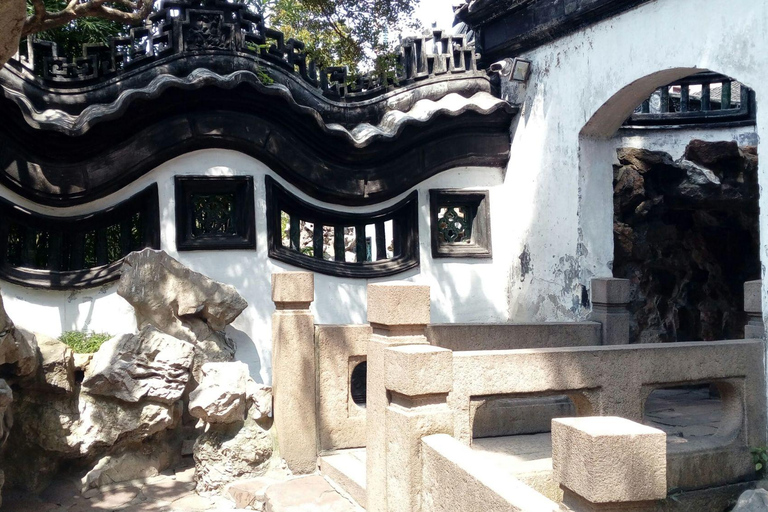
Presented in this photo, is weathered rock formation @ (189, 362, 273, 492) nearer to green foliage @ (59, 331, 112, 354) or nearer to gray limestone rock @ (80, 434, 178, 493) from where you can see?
gray limestone rock @ (80, 434, 178, 493)

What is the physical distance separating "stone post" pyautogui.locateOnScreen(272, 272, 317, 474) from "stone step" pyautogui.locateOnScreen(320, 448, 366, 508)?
0.21 metres

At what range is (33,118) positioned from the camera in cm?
578

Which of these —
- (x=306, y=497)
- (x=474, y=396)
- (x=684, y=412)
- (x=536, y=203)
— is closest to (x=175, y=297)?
(x=306, y=497)

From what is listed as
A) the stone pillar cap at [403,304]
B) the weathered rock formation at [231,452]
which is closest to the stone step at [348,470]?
the weathered rock formation at [231,452]

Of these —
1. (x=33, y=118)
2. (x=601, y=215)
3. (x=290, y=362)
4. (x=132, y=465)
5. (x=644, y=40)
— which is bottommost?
(x=132, y=465)

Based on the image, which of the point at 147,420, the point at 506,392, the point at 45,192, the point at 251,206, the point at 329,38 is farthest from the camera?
the point at 329,38

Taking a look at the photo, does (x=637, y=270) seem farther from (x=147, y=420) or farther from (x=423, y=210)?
(x=147, y=420)

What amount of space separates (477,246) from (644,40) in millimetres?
2770

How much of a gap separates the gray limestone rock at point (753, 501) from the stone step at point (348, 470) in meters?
2.44

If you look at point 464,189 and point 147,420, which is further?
point 464,189

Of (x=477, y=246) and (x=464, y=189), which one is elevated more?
(x=464, y=189)

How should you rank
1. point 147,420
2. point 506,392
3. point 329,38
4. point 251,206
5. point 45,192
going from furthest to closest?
1. point 329,38
2. point 251,206
3. point 45,192
4. point 147,420
5. point 506,392

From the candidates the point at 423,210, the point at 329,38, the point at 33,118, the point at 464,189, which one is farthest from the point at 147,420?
the point at 329,38

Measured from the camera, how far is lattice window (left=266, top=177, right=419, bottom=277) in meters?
6.64
